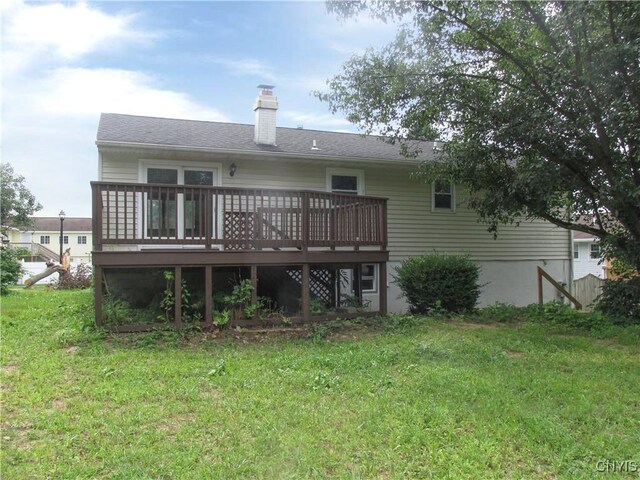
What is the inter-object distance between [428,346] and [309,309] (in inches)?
90.6

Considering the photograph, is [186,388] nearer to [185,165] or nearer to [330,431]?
[330,431]

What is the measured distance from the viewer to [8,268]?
48.7 feet

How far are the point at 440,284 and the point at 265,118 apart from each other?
5551 millimetres

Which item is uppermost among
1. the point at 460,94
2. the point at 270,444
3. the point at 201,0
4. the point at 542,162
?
the point at 201,0

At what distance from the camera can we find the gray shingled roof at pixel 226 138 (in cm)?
Answer: 973

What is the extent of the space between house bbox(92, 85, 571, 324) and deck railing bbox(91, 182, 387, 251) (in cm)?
2

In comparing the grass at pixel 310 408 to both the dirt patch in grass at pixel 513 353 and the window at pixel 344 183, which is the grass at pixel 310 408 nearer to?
the dirt patch in grass at pixel 513 353

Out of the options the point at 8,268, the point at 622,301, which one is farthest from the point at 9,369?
the point at 8,268

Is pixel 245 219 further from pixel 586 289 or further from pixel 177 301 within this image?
pixel 586 289

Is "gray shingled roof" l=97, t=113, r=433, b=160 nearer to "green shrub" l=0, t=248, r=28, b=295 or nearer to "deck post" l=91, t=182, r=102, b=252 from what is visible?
"deck post" l=91, t=182, r=102, b=252

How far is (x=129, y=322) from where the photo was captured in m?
7.07

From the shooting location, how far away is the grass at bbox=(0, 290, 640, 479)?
3109 mm

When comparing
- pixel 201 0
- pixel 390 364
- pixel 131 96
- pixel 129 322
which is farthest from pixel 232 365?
pixel 131 96

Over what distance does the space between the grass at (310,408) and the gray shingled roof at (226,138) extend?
15.1 feet
